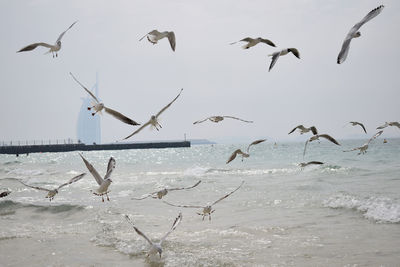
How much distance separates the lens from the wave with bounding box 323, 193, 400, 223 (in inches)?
420

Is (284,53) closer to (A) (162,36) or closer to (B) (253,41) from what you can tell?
(B) (253,41)

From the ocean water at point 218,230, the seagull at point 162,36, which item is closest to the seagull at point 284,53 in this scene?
the seagull at point 162,36

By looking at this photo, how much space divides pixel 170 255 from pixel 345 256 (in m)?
3.09

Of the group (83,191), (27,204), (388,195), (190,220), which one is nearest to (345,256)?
(190,220)

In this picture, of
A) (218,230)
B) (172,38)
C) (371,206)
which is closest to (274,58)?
(172,38)

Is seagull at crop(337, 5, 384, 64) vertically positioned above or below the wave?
above

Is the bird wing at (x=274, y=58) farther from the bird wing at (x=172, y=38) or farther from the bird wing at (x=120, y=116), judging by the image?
the bird wing at (x=120, y=116)

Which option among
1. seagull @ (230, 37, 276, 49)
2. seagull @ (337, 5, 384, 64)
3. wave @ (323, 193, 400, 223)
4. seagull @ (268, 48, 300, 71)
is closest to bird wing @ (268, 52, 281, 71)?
seagull @ (268, 48, 300, 71)

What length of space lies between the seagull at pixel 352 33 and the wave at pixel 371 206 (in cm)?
720

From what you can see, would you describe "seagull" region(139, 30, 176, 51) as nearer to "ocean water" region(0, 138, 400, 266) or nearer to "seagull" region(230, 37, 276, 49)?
"seagull" region(230, 37, 276, 49)

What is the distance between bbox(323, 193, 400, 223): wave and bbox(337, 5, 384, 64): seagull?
7.20 m

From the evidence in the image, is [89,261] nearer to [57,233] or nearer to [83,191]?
[57,233]

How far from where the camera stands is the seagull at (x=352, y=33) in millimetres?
3555

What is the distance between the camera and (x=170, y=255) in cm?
761
